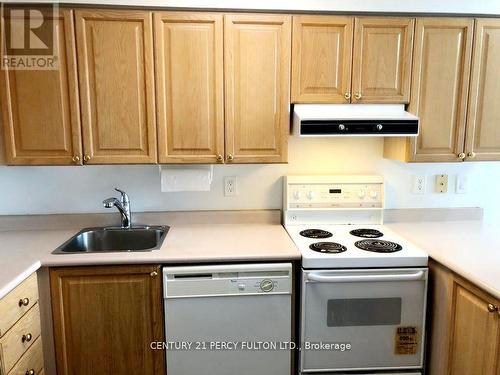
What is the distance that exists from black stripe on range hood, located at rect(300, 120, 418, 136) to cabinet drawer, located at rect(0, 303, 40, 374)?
1.54 m

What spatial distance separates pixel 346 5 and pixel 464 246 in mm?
1387

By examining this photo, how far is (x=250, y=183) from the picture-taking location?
2379 mm

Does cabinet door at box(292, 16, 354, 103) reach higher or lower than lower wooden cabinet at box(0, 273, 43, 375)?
higher

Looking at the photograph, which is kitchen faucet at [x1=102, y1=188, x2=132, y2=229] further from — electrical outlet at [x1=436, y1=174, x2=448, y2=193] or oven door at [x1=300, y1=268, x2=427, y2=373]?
electrical outlet at [x1=436, y1=174, x2=448, y2=193]

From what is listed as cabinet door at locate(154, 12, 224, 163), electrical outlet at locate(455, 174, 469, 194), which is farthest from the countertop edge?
electrical outlet at locate(455, 174, 469, 194)

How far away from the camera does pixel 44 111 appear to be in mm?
1923

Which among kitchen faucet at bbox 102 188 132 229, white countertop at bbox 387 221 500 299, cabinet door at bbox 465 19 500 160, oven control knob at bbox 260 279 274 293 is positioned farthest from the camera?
kitchen faucet at bbox 102 188 132 229

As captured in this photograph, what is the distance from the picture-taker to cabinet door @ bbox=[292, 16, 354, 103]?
77.3 inches

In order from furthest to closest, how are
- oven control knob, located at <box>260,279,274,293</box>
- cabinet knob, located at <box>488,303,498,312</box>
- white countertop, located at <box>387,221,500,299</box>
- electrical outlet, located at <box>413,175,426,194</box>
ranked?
electrical outlet, located at <box>413,175,426,194</box> < oven control knob, located at <box>260,279,274,293</box> < white countertop, located at <box>387,221,500,299</box> < cabinet knob, located at <box>488,303,498,312</box>

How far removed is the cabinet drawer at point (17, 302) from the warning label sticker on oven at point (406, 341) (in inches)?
68.3

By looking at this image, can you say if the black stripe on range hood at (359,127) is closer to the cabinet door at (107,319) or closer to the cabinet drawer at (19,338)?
the cabinet door at (107,319)

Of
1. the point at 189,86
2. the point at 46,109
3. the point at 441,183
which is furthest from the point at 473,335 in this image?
the point at 46,109

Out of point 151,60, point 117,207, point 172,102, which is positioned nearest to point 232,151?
point 172,102

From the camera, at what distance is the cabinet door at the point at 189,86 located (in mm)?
1912
